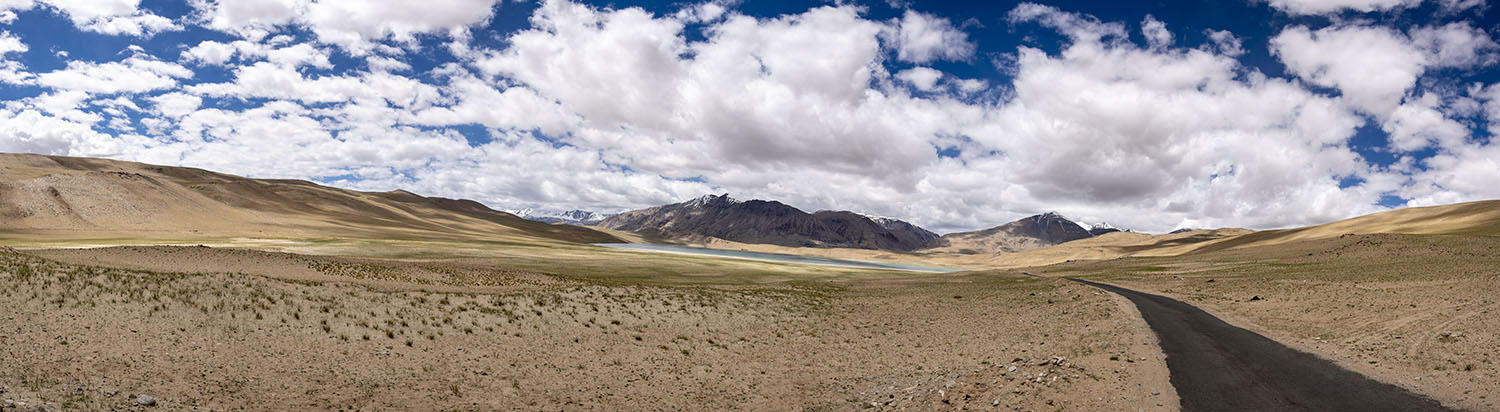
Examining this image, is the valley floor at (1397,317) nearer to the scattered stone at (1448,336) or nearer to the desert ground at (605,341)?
the scattered stone at (1448,336)

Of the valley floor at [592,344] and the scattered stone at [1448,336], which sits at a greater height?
the scattered stone at [1448,336]

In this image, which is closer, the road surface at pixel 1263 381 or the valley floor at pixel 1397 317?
the road surface at pixel 1263 381

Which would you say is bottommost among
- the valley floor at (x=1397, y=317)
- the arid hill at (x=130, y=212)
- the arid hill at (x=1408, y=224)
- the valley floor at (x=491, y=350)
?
the valley floor at (x=491, y=350)

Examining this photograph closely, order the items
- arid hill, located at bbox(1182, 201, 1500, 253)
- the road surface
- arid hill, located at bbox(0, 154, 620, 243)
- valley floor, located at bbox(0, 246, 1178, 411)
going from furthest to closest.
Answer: arid hill, located at bbox(1182, 201, 1500, 253), arid hill, located at bbox(0, 154, 620, 243), valley floor, located at bbox(0, 246, 1178, 411), the road surface

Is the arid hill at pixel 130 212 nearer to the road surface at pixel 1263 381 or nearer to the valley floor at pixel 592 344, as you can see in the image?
the valley floor at pixel 592 344

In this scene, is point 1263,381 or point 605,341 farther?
point 605,341

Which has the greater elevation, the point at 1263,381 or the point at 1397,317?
the point at 1397,317

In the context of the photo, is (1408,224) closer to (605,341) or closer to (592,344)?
(605,341)

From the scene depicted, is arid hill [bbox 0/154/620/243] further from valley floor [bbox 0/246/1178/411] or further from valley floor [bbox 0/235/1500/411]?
valley floor [bbox 0/246/1178/411]

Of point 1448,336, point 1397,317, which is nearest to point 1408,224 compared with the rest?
point 1397,317

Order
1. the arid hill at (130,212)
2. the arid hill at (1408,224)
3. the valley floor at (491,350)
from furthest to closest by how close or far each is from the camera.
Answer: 1. the arid hill at (1408,224)
2. the arid hill at (130,212)
3. the valley floor at (491,350)

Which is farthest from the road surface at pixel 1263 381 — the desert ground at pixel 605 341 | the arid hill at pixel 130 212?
the arid hill at pixel 130 212

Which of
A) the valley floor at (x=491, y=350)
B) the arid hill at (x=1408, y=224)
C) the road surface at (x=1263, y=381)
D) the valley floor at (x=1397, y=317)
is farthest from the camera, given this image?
the arid hill at (x=1408, y=224)

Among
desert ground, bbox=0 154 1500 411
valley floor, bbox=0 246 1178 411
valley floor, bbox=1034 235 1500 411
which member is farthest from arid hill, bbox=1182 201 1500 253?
valley floor, bbox=0 246 1178 411
